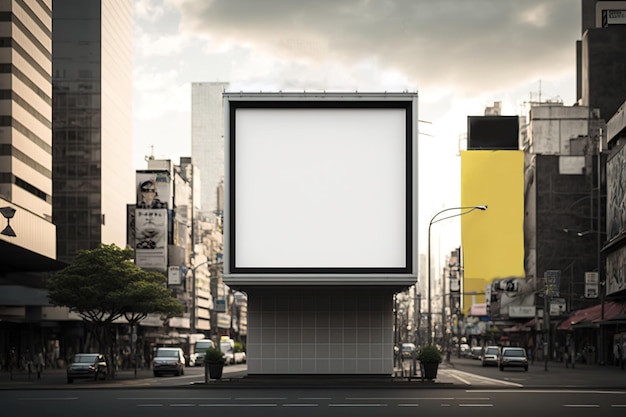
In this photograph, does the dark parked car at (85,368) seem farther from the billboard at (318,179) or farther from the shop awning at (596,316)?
the shop awning at (596,316)

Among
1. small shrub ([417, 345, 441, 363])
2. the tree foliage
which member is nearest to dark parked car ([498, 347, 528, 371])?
small shrub ([417, 345, 441, 363])

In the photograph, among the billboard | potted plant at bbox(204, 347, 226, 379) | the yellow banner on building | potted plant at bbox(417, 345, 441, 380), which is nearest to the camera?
the billboard

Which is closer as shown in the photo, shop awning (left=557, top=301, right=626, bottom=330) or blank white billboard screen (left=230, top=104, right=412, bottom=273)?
blank white billboard screen (left=230, top=104, right=412, bottom=273)

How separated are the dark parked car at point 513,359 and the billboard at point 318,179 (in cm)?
3127

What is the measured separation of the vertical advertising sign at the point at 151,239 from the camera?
4882 inches

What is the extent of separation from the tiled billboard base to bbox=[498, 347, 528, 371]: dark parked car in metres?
27.2

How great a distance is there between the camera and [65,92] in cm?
13475

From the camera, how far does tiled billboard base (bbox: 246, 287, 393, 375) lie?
53.6 meters

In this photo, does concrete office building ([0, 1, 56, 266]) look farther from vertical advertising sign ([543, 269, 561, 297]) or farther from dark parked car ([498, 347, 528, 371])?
vertical advertising sign ([543, 269, 561, 297])

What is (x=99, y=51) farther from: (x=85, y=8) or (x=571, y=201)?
(x=571, y=201)

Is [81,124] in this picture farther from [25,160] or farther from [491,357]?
[491,357]

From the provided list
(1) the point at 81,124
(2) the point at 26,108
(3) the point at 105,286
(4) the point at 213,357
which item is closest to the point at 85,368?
(4) the point at 213,357

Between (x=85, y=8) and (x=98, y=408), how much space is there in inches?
4213

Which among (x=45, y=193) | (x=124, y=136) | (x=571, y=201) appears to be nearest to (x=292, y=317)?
(x=45, y=193)
